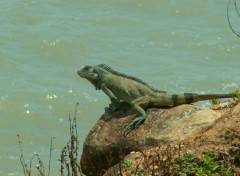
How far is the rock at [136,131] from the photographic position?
25.4 ft

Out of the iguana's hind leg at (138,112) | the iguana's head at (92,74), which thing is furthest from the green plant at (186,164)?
the iguana's head at (92,74)

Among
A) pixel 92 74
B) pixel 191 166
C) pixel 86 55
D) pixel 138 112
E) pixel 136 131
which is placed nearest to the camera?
pixel 191 166

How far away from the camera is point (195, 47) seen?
57.0 feet

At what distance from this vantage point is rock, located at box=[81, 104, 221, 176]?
775cm

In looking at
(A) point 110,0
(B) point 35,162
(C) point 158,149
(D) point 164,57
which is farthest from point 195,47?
(C) point 158,149

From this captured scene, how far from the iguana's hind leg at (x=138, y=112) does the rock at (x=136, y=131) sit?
0.04 m

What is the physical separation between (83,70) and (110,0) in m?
11.2

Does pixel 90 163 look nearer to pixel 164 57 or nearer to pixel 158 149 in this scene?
pixel 158 149

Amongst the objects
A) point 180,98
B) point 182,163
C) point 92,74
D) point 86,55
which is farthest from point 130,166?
point 86,55

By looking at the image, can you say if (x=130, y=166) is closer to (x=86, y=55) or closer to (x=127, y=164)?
(x=127, y=164)

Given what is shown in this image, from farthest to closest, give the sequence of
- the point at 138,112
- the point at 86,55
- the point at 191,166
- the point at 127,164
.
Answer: the point at 86,55
the point at 138,112
the point at 127,164
the point at 191,166

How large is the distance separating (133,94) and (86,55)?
8498mm

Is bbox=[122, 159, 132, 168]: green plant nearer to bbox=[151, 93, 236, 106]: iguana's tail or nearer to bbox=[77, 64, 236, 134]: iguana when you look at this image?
bbox=[77, 64, 236, 134]: iguana

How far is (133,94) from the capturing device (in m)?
8.53
